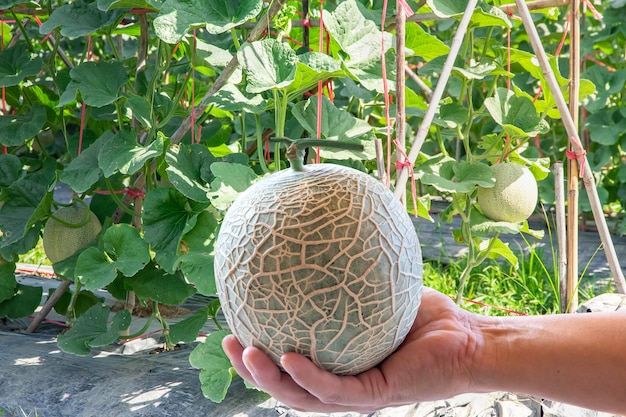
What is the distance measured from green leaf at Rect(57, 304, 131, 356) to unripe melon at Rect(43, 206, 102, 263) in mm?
207

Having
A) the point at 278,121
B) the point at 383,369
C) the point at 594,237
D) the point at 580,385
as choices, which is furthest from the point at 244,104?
the point at 594,237

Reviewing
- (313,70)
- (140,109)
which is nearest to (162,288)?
(140,109)

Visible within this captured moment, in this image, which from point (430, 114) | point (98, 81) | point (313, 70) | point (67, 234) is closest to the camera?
point (313, 70)

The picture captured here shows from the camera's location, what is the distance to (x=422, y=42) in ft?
6.93

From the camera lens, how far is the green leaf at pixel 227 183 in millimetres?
1703

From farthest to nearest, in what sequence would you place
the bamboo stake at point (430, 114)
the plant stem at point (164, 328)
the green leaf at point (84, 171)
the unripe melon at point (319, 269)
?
the plant stem at point (164, 328), the green leaf at point (84, 171), the bamboo stake at point (430, 114), the unripe melon at point (319, 269)

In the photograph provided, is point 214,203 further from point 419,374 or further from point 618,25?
point 618,25

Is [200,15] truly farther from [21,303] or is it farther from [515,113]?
[21,303]

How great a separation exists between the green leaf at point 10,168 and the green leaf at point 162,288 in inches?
22.8

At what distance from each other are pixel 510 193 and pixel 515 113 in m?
0.25

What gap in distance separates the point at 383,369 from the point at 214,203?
0.69 meters

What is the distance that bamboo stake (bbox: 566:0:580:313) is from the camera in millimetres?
2127

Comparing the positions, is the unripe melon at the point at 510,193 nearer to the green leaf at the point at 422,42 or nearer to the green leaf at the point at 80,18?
the green leaf at the point at 422,42

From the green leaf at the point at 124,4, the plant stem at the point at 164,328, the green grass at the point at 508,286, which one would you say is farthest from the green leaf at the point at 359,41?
the green grass at the point at 508,286
